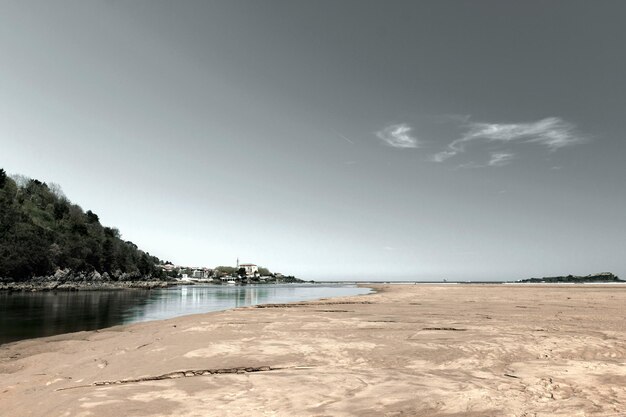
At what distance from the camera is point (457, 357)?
30.0 ft

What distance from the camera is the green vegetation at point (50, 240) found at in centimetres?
8350

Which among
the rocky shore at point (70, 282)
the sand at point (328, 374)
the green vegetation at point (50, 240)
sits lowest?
the rocky shore at point (70, 282)

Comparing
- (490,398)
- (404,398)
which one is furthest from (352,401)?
(490,398)

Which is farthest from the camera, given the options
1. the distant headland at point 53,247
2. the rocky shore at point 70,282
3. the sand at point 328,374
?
the distant headland at point 53,247

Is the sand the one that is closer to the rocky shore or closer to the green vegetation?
the rocky shore

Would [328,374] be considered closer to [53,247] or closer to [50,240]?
[53,247]

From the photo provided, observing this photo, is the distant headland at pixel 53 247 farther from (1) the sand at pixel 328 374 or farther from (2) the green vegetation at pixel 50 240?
(1) the sand at pixel 328 374

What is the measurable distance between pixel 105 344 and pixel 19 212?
109 meters

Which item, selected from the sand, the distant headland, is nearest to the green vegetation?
the distant headland

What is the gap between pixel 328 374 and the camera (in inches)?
297

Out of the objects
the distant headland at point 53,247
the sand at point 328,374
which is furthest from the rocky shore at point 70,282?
the sand at point 328,374

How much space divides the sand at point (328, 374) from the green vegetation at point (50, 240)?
92040 mm

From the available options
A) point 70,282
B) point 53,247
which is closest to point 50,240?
point 53,247

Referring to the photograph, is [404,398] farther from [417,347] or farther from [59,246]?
[59,246]
